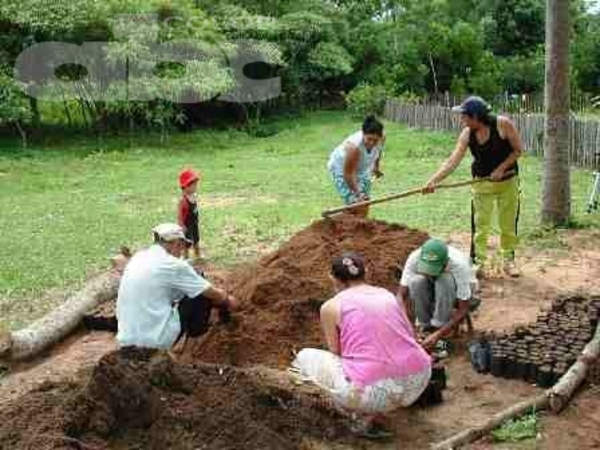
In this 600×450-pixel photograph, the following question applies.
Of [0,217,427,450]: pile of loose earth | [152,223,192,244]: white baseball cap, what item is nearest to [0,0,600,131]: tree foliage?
[0,217,427,450]: pile of loose earth

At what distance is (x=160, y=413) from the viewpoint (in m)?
4.36

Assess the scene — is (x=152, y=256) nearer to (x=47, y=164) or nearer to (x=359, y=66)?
(x=47, y=164)

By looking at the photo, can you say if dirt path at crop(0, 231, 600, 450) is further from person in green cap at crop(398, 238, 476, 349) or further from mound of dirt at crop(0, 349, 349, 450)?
mound of dirt at crop(0, 349, 349, 450)

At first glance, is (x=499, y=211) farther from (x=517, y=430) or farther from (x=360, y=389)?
(x=360, y=389)

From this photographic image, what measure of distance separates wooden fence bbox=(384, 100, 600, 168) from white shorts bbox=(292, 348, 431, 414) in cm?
1018

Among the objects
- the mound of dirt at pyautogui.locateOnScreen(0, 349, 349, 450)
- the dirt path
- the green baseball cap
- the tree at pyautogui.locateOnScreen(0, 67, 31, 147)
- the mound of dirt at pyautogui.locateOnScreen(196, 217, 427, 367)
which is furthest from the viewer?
the tree at pyautogui.locateOnScreen(0, 67, 31, 147)

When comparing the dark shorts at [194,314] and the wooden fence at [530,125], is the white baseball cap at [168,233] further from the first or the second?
the wooden fence at [530,125]

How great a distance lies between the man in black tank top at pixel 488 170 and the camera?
7.62 meters

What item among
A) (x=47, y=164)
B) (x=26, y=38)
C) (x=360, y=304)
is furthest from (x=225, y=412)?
(x=26, y=38)

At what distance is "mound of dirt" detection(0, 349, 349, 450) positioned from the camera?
13.9ft

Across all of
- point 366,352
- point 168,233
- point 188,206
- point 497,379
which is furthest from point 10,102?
point 366,352

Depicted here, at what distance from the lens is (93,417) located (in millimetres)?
4250

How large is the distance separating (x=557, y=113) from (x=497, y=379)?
5542 mm

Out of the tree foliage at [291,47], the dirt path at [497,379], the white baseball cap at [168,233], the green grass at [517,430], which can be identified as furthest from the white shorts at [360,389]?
the tree foliage at [291,47]
